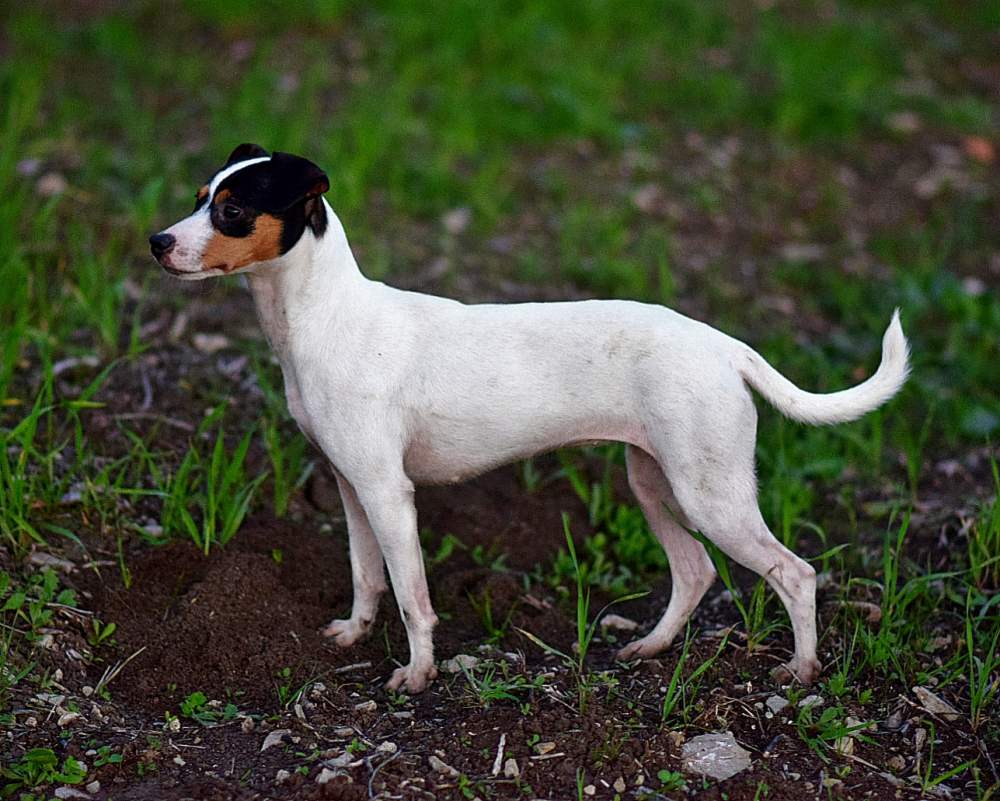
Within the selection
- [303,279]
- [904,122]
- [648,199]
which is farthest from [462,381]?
[904,122]

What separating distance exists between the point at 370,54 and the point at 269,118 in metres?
1.49

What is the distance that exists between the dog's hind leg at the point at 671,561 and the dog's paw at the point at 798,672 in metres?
0.36

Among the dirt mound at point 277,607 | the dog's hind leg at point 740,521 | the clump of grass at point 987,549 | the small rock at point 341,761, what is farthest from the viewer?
the clump of grass at point 987,549

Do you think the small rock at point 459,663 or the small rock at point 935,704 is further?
the small rock at point 459,663

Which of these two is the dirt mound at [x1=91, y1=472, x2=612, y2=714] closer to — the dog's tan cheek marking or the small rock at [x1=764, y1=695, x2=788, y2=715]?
the small rock at [x1=764, y1=695, x2=788, y2=715]

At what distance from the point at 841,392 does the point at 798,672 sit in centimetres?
80

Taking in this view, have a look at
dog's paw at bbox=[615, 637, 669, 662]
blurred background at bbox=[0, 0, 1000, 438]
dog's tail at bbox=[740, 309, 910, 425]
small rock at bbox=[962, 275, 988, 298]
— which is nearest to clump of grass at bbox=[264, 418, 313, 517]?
blurred background at bbox=[0, 0, 1000, 438]

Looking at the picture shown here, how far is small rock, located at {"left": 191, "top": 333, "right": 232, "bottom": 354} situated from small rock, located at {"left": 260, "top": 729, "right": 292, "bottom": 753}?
2.08 m

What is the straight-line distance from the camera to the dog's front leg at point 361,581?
3713mm

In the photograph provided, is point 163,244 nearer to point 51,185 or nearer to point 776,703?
point 776,703

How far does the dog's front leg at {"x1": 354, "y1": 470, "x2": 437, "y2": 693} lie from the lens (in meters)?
3.35

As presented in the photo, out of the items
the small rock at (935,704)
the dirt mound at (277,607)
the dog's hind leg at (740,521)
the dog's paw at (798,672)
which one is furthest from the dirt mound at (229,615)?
the small rock at (935,704)

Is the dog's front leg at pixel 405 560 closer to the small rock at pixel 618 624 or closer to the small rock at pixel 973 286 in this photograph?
the small rock at pixel 618 624

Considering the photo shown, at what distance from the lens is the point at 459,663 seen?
3.52 m
